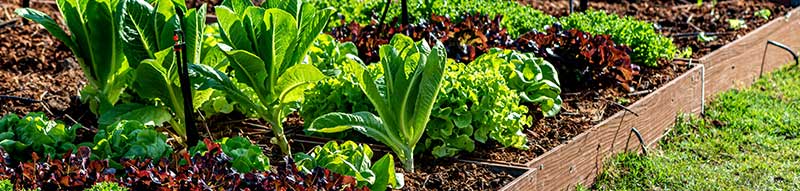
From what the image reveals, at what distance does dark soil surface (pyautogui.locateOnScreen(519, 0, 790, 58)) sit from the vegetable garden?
1.15 m

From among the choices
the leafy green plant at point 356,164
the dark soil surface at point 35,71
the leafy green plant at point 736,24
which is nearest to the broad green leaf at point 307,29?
the leafy green plant at point 356,164

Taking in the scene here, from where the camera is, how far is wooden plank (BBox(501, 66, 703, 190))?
505cm

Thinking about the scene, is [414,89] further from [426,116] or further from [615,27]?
[615,27]

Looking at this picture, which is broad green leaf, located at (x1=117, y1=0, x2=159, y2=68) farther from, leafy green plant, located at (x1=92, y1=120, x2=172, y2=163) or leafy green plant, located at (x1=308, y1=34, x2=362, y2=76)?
leafy green plant, located at (x1=308, y1=34, x2=362, y2=76)

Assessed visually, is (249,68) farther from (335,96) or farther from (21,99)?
(21,99)

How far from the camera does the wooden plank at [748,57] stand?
720 cm

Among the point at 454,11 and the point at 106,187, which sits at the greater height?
the point at 454,11

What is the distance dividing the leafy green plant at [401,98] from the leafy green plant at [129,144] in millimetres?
623

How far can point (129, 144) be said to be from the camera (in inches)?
169

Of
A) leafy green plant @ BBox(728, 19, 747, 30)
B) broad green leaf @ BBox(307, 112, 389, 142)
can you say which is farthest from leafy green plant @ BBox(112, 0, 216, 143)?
leafy green plant @ BBox(728, 19, 747, 30)

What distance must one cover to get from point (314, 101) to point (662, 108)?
2224mm

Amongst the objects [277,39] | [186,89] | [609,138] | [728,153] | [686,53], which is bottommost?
A: [728,153]

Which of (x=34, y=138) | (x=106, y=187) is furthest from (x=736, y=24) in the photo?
(x=106, y=187)

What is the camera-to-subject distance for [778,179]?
5.68 metres
